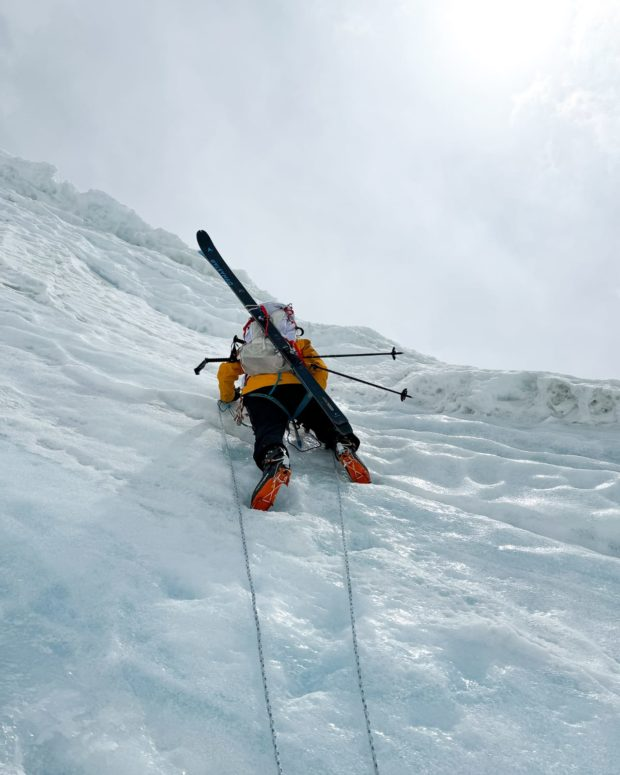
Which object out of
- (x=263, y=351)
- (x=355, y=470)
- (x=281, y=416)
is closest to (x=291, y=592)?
(x=355, y=470)

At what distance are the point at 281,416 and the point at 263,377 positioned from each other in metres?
0.43

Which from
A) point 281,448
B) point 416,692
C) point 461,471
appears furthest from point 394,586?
point 461,471

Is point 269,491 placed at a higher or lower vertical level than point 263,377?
lower

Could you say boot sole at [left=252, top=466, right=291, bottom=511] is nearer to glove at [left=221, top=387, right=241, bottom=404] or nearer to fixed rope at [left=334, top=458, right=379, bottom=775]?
fixed rope at [left=334, top=458, right=379, bottom=775]

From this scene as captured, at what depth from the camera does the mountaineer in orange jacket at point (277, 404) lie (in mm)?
3516

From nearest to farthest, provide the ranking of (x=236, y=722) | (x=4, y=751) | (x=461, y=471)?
(x=4, y=751), (x=236, y=722), (x=461, y=471)

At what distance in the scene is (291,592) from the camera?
2271 millimetres

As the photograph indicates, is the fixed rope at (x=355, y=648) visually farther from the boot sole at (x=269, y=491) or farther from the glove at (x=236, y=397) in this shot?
the glove at (x=236, y=397)

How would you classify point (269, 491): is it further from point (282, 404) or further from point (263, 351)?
point (263, 351)

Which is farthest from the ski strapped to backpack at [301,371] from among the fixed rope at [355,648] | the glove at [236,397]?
the fixed rope at [355,648]

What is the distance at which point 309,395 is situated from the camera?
14.2ft

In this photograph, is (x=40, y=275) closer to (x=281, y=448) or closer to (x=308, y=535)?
(x=281, y=448)

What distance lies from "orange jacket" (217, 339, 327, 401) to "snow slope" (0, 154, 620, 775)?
34 centimetres

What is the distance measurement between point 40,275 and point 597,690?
9.62 metres
